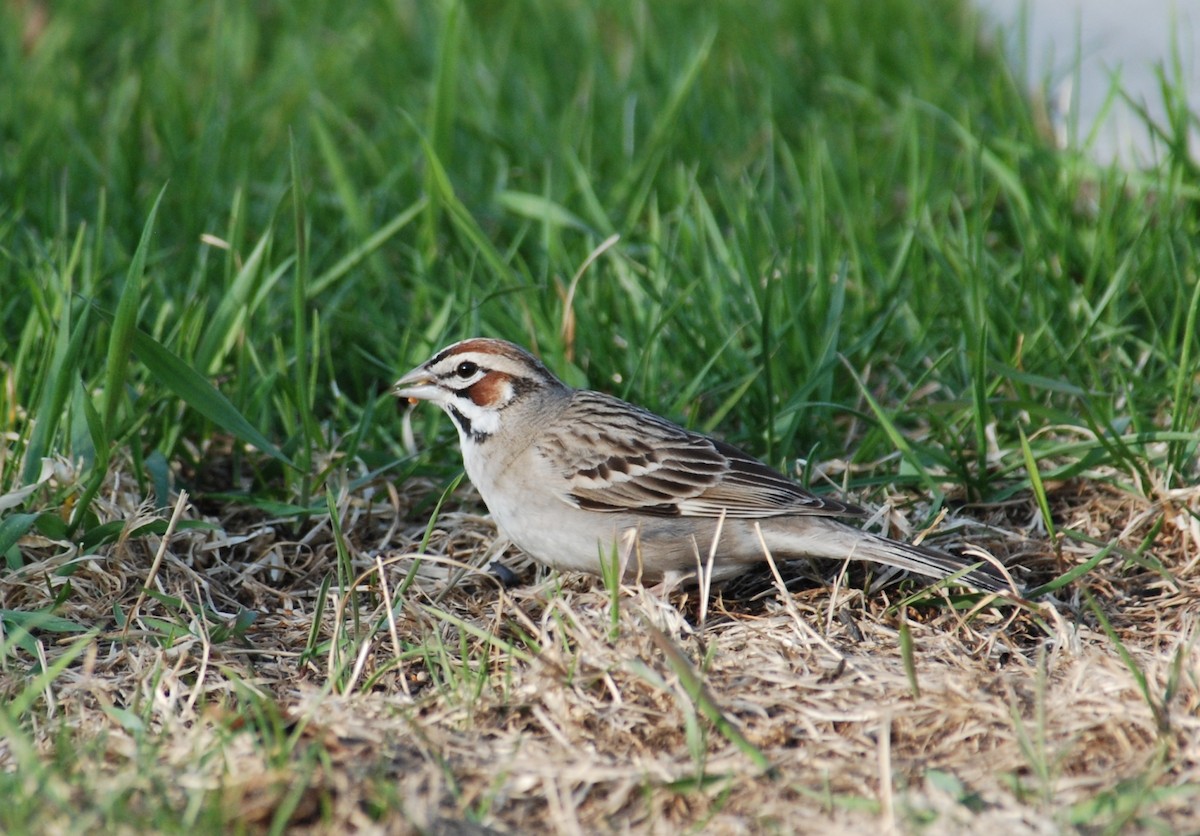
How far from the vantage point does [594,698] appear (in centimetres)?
371

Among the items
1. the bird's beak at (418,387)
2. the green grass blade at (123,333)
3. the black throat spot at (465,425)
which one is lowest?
the black throat spot at (465,425)

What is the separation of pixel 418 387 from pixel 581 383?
29.5 inches

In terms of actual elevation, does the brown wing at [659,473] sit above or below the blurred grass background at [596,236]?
below

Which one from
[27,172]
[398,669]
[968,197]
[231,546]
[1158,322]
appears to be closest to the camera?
[398,669]

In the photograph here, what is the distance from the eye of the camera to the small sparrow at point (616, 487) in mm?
4414

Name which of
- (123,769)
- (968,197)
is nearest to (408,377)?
(123,769)

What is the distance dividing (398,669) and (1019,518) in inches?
86.0

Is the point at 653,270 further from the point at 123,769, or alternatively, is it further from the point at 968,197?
the point at 123,769

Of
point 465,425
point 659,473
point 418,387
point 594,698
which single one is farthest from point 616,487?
point 594,698

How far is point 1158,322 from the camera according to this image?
18.3 feet

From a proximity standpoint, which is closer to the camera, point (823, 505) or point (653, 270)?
point (823, 505)

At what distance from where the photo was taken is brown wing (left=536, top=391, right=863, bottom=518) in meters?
4.51

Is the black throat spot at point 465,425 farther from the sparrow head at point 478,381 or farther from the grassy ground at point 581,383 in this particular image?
the grassy ground at point 581,383

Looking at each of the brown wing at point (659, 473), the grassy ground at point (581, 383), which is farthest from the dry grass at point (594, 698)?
the brown wing at point (659, 473)
